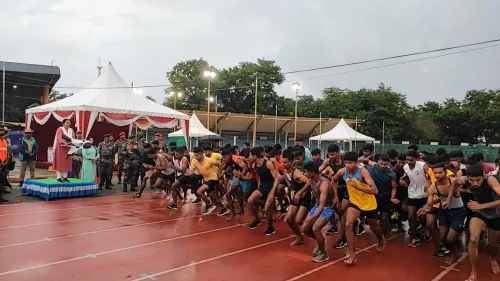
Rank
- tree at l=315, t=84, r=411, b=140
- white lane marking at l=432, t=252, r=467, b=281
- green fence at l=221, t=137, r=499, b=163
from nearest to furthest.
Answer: white lane marking at l=432, t=252, r=467, b=281
green fence at l=221, t=137, r=499, b=163
tree at l=315, t=84, r=411, b=140

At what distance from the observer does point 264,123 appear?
118 ft

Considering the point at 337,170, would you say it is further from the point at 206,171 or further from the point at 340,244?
the point at 206,171

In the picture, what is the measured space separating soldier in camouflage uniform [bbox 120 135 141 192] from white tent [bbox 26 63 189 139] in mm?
1846

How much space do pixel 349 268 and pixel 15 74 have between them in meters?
28.0

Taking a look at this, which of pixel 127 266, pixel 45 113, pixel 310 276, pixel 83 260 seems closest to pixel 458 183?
pixel 310 276

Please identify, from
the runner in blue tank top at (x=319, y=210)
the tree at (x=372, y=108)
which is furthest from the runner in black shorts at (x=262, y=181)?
the tree at (x=372, y=108)

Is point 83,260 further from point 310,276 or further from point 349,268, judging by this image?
point 349,268

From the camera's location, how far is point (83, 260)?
18.5 ft

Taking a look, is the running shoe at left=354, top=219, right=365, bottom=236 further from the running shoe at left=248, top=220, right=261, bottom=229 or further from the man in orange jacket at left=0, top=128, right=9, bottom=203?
the man in orange jacket at left=0, top=128, right=9, bottom=203

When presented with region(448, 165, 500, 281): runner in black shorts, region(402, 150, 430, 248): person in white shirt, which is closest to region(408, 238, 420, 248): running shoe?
region(402, 150, 430, 248): person in white shirt

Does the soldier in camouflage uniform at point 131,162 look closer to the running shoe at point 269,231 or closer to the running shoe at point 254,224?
the running shoe at point 254,224

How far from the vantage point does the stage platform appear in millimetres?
10547

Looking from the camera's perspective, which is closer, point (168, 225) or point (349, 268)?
point (349, 268)

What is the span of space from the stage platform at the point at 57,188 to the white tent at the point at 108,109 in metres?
2.83
